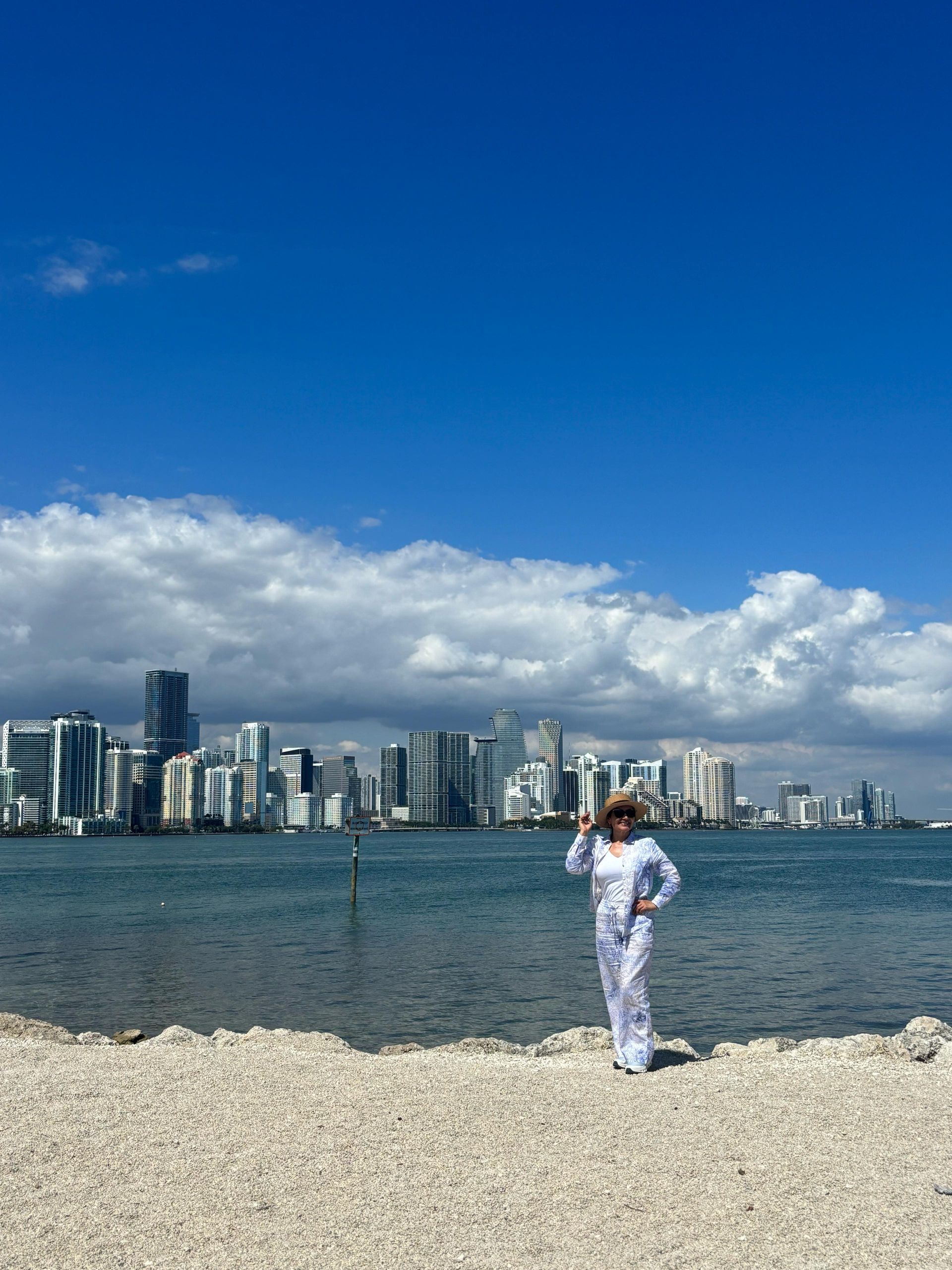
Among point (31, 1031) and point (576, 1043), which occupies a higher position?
point (576, 1043)

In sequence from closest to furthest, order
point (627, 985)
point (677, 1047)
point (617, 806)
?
point (627, 985)
point (617, 806)
point (677, 1047)

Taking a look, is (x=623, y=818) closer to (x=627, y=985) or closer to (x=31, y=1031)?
(x=627, y=985)

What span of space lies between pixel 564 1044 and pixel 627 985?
2.83 meters

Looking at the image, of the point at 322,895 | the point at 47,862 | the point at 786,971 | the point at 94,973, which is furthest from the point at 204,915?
the point at 47,862

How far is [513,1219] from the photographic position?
6133mm

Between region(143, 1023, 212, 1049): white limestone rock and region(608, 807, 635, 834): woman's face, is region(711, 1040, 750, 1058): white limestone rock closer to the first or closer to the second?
region(608, 807, 635, 834): woman's face

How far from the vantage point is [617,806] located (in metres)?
10.1

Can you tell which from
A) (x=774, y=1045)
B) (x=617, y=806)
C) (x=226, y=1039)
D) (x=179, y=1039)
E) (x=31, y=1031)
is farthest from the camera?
(x=31, y=1031)

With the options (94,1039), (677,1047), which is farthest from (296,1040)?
(677,1047)

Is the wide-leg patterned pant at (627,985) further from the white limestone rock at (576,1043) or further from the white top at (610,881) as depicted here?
the white limestone rock at (576,1043)

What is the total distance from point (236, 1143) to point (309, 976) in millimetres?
16587

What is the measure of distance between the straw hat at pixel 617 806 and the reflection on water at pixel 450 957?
7.12 metres

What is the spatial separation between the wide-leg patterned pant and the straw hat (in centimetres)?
89

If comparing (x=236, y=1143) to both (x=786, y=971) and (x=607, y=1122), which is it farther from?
(x=786, y=971)
